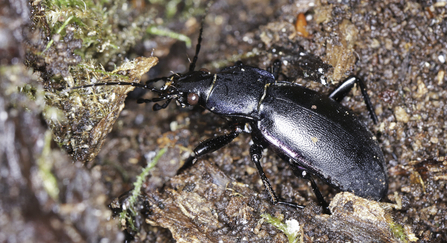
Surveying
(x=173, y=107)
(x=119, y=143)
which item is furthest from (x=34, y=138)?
(x=173, y=107)

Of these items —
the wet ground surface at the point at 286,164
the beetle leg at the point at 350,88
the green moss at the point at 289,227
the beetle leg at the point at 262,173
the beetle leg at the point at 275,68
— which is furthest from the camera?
the beetle leg at the point at 275,68

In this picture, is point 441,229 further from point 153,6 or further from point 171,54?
point 153,6

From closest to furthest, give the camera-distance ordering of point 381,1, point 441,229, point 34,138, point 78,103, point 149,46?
point 34,138
point 78,103
point 441,229
point 381,1
point 149,46

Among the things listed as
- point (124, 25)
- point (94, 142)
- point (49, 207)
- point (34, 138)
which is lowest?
point (94, 142)

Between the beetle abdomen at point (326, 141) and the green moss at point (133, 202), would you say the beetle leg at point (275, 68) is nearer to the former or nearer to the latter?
the beetle abdomen at point (326, 141)

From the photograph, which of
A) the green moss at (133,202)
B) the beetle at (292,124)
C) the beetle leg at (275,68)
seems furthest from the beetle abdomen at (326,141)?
the green moss at (133,202)

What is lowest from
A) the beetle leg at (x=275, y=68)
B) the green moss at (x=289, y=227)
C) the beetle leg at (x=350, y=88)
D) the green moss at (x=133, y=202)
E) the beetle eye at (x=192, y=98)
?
the green moss at (x=133, y=202)

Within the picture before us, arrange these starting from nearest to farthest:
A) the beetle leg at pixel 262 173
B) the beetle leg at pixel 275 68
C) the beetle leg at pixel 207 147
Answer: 1. the beetle leg at pixel 262 173
2. the beetle leg at pixel 207 147
3. the beetle leg at pixel 275 68
